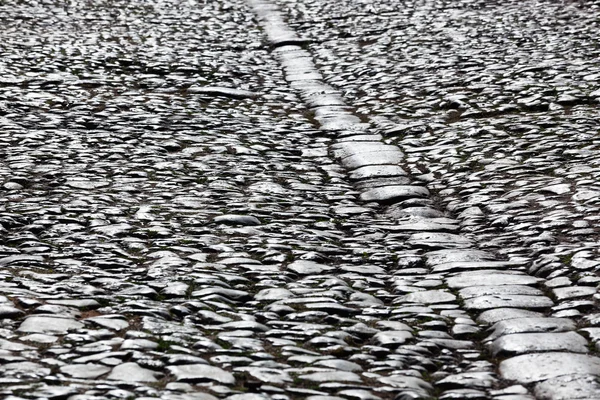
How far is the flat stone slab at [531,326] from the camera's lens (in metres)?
3.72

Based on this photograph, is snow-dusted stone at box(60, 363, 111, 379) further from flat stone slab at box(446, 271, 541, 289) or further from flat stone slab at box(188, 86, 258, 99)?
flat stone slab at box(188, 86, 258, 99)

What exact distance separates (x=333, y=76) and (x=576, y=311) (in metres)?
5.47

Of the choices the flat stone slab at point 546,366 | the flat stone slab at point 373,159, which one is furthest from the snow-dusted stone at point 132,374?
the flat stone slab at point 373,159

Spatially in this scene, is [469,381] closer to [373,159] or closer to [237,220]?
[237,220]

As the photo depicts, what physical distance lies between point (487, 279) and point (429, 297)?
322mm

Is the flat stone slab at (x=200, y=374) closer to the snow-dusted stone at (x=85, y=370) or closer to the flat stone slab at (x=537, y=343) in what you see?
the snow-dusted stone at (x=85, y=370)

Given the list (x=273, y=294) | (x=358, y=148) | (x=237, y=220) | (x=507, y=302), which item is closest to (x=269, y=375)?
(x=273, y=294)

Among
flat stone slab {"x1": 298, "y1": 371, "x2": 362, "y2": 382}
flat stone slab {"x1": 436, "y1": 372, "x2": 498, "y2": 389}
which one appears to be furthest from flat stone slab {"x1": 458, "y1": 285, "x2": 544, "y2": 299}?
flat stone slab {"x1": 298, "y1": 371, "x2": 362, "y2": 382}

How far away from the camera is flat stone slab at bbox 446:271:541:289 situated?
424cm

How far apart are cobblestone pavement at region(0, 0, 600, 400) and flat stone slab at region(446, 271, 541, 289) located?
1 centimetres

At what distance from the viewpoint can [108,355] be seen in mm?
3387

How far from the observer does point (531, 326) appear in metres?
3.76

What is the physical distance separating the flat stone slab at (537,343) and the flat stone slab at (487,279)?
57cm

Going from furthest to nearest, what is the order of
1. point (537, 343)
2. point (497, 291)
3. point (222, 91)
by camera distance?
point (222, 91), point (497, 291), point (537, 343)
